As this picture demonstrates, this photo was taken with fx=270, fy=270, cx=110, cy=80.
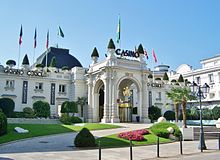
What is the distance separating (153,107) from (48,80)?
2216 centimetres

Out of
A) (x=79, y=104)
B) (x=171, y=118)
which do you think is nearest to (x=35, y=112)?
(x=79, y=104)

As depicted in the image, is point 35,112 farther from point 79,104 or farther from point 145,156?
point 145,156

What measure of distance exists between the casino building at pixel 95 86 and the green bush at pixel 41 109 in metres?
2.12

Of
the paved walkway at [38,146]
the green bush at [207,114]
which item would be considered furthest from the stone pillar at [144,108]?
the paved walkway at [38,146]

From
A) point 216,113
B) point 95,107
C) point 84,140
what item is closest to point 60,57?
point 95,107

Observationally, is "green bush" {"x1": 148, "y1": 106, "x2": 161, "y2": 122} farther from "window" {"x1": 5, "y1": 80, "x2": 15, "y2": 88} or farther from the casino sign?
"window" {"x1": 5, "y1": 80, "x2": 15, "y2": 88}

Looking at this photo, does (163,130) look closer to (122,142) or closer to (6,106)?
(122,142)

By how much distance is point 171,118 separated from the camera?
→ 5944cm

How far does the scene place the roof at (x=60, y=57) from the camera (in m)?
65.9

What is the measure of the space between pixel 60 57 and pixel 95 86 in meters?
21.8

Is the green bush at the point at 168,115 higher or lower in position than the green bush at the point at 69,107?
lower

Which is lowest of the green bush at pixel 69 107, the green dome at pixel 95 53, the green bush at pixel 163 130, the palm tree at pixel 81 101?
the green bush at pixel 163 130

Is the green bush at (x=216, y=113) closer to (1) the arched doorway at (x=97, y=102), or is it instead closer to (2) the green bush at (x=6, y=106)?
(1) the arched doorway at (x=97, y=102)

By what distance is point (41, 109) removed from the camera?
49062mm
